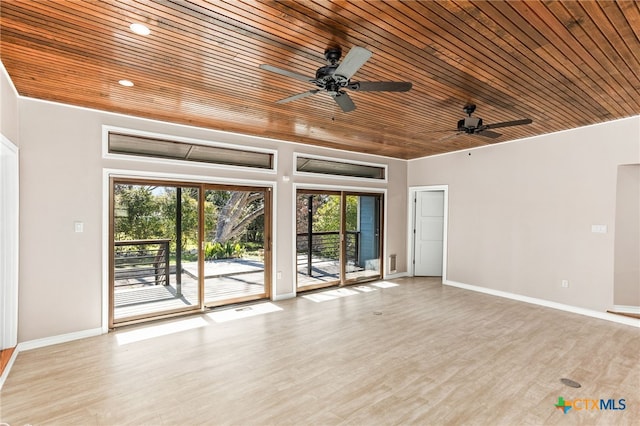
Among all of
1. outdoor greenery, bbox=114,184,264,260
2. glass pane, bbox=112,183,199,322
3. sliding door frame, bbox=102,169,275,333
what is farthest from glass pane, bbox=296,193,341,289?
glass pane, bbox=112,183,199,322

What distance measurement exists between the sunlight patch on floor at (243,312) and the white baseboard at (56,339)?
1.39m

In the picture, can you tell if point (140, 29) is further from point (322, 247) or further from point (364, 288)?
point (364, 288)

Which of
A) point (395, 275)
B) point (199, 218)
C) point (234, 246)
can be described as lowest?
point (395, 275)

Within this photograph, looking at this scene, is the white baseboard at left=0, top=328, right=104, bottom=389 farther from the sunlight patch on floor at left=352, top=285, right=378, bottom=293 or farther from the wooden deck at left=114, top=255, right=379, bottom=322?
the sunlight patch on floor at left=352, top=285, right=378, bottom=293

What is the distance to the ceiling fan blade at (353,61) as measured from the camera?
6.57 feet

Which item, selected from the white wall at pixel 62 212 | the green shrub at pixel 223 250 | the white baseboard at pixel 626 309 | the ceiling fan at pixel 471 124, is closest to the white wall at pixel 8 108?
the white wall at pixel 62 212

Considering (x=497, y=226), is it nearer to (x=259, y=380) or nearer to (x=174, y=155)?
(x=259, y=380)

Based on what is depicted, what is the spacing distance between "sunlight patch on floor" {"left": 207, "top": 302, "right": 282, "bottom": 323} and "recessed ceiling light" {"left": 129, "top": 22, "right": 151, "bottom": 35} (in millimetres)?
3542

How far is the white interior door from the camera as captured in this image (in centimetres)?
736

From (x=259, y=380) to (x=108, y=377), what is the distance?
4.60 feet

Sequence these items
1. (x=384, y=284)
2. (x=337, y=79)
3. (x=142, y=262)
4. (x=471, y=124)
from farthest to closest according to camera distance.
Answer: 1. (x=384, y=284)
2. (x=142, y=262)
3. (x=471, y=124)
4. (x=337, y=79)

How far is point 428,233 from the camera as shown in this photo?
292 inches

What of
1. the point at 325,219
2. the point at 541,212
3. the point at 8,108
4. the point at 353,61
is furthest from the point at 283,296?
the point at 541,212

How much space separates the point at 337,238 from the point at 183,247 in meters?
2.92
